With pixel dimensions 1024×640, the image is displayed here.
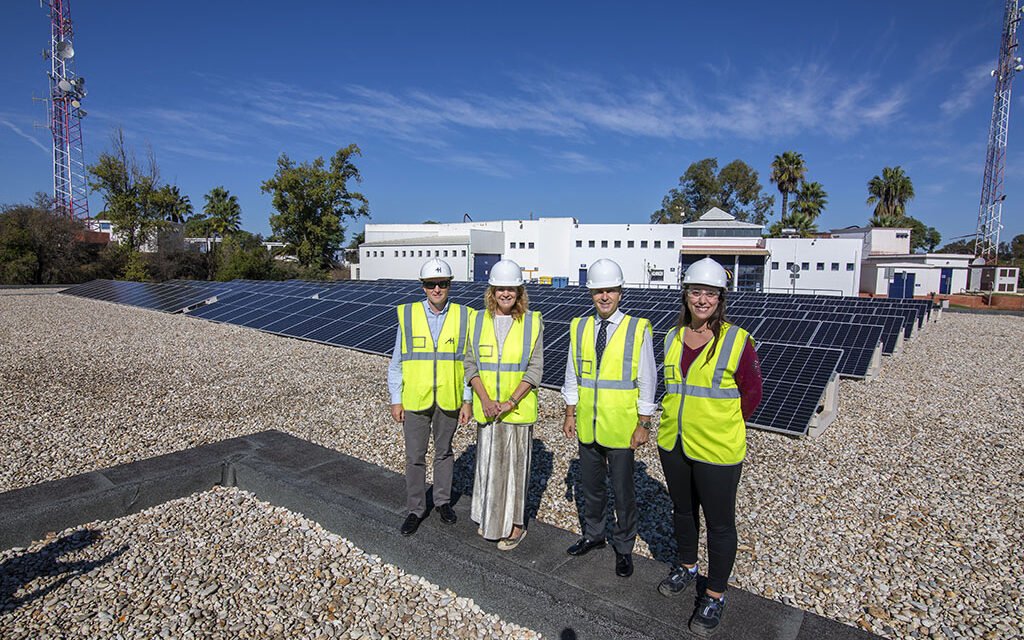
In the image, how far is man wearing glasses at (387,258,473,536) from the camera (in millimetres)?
3807

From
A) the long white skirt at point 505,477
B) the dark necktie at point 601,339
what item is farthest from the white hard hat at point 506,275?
the long white skirt at point 505,477

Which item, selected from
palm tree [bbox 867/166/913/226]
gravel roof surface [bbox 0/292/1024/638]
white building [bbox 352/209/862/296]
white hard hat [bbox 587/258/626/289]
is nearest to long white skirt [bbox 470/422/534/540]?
A: white hard hat [bbox 587/258/626/289]

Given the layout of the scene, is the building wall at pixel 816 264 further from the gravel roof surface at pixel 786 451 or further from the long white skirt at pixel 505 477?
the long white skirt at pixel 505 477

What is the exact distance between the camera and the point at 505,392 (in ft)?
11.5

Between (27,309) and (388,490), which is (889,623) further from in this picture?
(27,309)

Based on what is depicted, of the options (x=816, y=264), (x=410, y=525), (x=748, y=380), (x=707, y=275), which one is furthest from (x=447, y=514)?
(x=816, y=264)

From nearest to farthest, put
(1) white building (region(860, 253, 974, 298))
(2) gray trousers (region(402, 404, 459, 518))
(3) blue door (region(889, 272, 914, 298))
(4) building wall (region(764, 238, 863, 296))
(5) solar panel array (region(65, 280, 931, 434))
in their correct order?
(2) gray trousers (region(402, 404, 459, 518)) → (5) solar panel array (region(65, 280, 931, 434)) → (3) blue door (region(889, 272, 914, 298)) → (1) white building (region(860, 253, 974, 298)) → (4) building wall (region(764, 238, 863, 296))

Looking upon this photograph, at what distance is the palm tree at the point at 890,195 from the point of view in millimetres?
52094

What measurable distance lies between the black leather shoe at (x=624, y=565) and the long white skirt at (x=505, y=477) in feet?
2.18

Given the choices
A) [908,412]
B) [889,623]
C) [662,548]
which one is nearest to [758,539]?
[662,548]

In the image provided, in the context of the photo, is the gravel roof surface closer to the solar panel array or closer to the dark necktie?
the solar panel array

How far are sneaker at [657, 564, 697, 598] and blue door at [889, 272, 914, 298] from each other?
1545 inches

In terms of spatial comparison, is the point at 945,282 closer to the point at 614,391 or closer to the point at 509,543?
the point at 614,391

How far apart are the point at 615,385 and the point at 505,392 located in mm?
703
